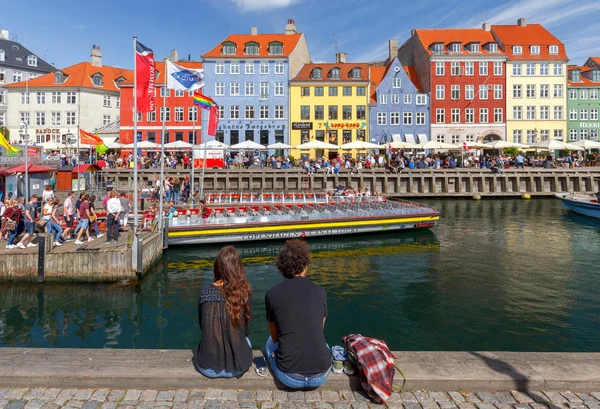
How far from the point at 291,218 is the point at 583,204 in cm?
2036

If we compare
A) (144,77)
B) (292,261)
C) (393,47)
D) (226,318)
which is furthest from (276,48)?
(226,318)

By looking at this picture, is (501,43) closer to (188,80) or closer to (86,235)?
(188,80)

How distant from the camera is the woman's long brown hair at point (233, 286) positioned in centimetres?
498

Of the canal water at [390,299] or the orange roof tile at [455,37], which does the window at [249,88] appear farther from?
the canal water at [390,299]

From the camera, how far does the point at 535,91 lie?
56.5 metres

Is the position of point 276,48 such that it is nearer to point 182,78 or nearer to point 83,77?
point 83,77

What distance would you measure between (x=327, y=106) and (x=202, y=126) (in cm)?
1475

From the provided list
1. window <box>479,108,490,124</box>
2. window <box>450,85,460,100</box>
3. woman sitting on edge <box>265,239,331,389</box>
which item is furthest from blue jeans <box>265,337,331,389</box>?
window <box>479,108,490,124</box>

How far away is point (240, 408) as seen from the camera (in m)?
4.91

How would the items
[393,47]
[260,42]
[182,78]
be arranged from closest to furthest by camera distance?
[182,78] < [260,42] < [393,47]

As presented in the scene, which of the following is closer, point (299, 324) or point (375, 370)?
point (299, 324)

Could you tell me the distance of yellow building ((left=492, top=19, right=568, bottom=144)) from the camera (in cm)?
5612

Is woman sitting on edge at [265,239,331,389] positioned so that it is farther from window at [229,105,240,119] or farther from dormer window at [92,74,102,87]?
dormer window at [92,74,102,87]

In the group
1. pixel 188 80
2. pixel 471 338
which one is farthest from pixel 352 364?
pixel 188 80
